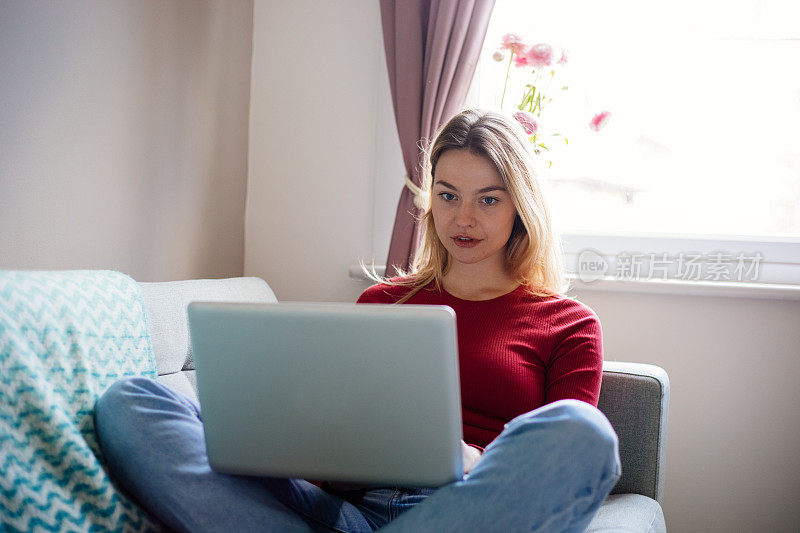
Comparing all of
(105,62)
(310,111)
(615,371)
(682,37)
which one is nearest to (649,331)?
(615,371)

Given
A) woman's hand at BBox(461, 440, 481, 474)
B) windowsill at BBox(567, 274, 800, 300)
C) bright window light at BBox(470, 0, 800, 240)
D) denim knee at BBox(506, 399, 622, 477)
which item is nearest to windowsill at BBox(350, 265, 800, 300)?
windowsill at BBox(567, 274, 800, 300)

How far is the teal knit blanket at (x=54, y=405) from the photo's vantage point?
0.97 metres

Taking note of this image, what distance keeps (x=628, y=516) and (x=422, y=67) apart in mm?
1436

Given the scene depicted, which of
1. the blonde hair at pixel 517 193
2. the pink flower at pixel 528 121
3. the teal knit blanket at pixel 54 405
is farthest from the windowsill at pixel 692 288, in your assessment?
the teal knit blanket at pixel 54 405

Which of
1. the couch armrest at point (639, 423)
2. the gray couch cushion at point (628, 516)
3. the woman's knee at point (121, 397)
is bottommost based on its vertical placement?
the gray couch cushion at point (628, 516)

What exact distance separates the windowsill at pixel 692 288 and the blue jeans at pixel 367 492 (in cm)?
119

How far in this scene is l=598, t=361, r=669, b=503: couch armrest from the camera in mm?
1457

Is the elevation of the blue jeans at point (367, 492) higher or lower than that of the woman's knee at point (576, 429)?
lower

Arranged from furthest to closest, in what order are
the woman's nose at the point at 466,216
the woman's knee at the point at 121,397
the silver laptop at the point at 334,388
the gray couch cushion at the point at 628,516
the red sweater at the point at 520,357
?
1. the woman's nose at the point at 466,216
2. the red sweater at the point at 520,357
3. the gray couch cushion at the point at 628,516
4. the woman's knee at the point at 121,397
5. the silver laptop at the point at 334,388

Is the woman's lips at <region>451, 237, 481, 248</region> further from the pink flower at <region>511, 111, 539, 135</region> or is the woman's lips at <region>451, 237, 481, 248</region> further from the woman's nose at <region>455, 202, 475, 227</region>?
the pink flower at <region>511, 111, 539, 135</region>

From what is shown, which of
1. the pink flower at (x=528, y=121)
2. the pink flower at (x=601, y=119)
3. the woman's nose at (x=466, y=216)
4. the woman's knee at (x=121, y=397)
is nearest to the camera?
the woman's knee at (x=121, y=397)

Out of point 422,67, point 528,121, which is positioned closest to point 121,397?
point 528,121

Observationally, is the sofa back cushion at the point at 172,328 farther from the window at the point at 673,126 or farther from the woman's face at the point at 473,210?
the window at the point at 673,126

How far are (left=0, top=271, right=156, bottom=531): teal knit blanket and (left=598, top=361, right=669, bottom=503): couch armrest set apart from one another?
913 mm
